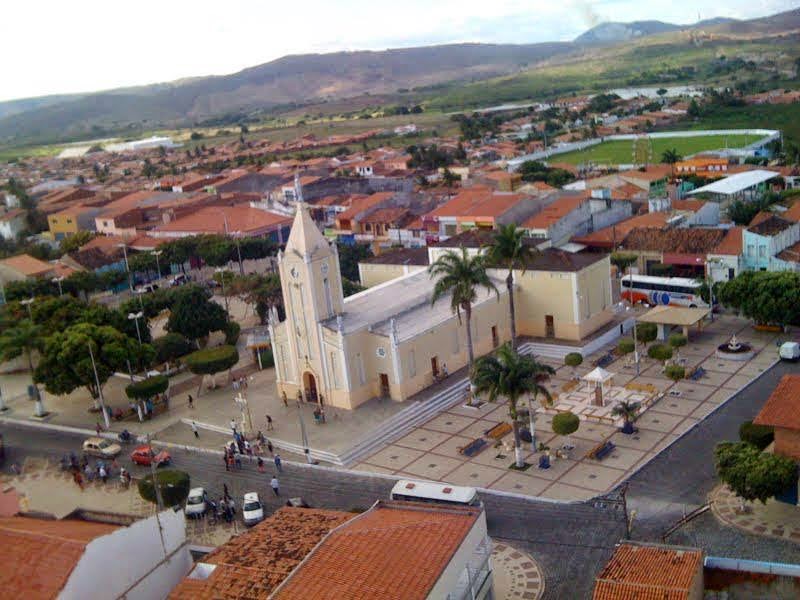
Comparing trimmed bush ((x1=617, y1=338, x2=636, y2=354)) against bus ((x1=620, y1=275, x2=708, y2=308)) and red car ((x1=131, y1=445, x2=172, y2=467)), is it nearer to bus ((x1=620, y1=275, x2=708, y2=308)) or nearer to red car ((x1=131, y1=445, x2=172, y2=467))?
bus ((x1=620, y1=275, x2=708, y2=308))

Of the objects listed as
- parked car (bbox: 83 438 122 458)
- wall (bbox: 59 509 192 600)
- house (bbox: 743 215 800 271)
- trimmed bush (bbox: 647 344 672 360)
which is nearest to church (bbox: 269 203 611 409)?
parked car (bbox: 83 438 122 458)

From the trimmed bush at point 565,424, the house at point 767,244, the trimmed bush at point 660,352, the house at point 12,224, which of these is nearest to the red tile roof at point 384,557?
the trimmed bush at point 565,424

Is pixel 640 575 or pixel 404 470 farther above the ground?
pixel 640 575

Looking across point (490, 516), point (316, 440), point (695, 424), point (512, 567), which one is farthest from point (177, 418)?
point (695, 424)

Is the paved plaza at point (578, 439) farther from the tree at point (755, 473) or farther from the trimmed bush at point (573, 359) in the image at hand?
the tree at point (755, 473)

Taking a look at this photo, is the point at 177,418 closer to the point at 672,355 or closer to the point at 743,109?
the point at 672,355

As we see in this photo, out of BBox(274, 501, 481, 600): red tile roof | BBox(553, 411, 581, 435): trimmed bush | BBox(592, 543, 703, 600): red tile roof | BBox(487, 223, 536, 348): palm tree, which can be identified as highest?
BBox(487, 223, 536, 348): palm tree
